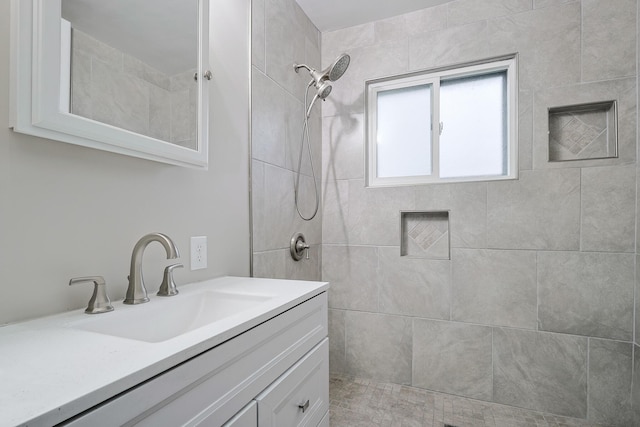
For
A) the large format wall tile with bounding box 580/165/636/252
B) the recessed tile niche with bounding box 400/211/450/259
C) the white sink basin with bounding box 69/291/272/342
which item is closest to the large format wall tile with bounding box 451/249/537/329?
the recessed tile niche with bounding box 400/211/450/259

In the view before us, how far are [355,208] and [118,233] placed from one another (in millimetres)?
1463

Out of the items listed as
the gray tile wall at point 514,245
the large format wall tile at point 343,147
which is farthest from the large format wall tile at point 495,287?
the large format wall tile at point 343,147

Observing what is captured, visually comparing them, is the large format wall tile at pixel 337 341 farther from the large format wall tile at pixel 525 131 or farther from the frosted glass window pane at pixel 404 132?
the large format wall tile at pixel 525 131

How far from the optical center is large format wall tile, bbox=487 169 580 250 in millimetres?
1634

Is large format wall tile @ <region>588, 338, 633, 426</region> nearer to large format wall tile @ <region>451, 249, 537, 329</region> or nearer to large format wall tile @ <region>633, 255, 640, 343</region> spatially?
large format wall tile @ <region>633, 255, 640, 343</region>

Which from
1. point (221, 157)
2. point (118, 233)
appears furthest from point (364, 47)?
point (118, 233)

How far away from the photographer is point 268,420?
0.75m

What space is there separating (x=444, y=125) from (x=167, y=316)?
6.13ft

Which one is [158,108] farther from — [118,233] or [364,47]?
[364,47]

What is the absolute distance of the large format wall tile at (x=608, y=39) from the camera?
1.55m

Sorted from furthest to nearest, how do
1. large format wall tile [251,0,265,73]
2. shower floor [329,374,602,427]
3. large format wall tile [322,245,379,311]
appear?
large format wall tile [322,245,379,311]
shower floor [329,374,602,427]
large format wall tile [251,0,265,73]

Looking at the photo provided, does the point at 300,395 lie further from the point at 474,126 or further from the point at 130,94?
the point at 474,126

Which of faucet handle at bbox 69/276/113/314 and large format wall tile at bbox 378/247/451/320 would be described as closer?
faucet handle at bbox 69/276/113/314

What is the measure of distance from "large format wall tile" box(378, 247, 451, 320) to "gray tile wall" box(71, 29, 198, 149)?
1.41 meters
